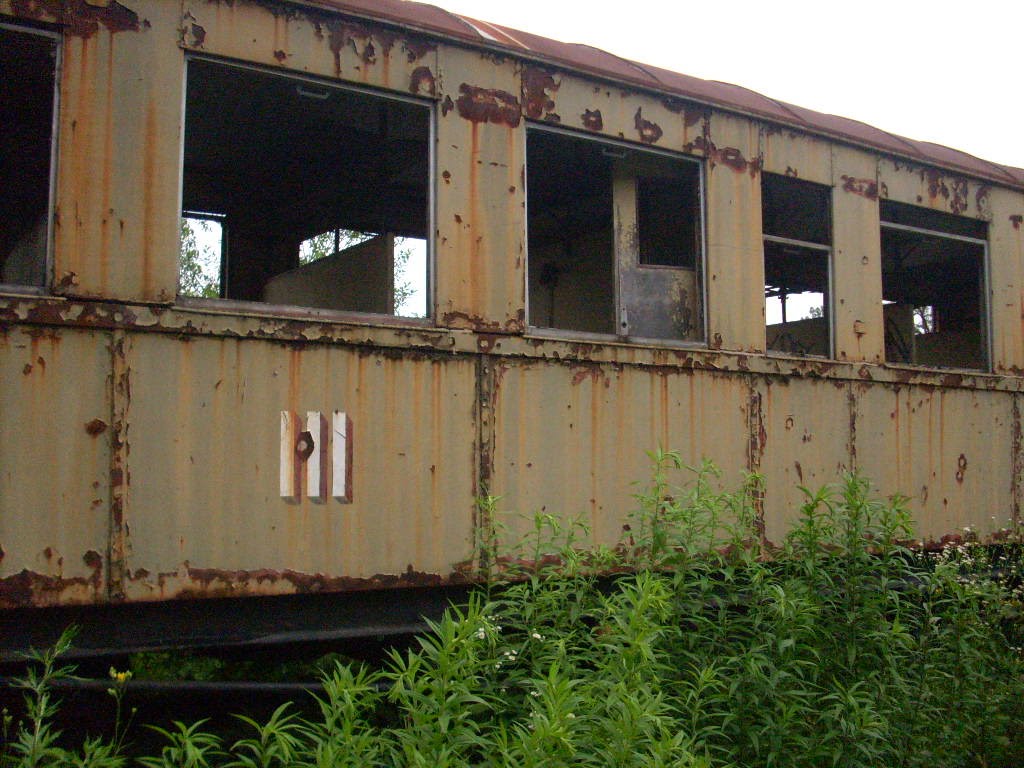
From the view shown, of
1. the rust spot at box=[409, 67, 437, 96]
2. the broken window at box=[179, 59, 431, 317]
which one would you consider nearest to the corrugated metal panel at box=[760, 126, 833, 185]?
the broken window at box=[179, 59, 431, 317]

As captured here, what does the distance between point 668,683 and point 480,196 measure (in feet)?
8.03

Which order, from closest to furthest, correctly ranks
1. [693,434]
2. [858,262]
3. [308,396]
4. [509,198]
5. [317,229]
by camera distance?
[308,396] < [509,198] < [693,434] < [858,262] < [317,229]

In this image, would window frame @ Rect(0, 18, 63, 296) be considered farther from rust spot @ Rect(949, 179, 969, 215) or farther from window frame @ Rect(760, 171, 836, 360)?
rust spot @ Rect(949, 179, 969, 215)

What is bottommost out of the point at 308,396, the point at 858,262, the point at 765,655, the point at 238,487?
the point at 765,655

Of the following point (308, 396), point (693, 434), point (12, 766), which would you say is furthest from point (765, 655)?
point (12, 766)

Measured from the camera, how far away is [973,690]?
440cm

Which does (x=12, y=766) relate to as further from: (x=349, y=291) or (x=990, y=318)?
(x=990, y=318)

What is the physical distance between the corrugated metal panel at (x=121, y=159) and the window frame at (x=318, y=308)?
6 cm

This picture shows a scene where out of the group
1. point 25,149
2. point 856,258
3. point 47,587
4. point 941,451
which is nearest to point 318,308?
point 47,587

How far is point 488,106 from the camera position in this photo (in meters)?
4.84

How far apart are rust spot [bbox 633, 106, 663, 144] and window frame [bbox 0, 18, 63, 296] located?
2.88 m

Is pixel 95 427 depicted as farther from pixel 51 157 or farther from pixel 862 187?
pixel 862 187

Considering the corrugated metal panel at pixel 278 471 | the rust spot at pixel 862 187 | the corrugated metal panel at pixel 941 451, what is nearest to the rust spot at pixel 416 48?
the corrugated metal panel at pixel 278 471

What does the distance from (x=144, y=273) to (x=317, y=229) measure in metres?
3.13
